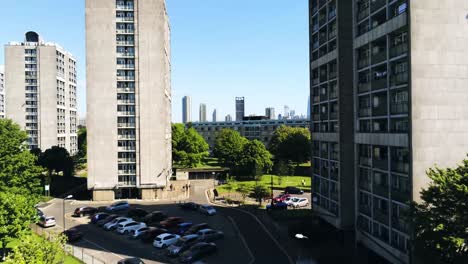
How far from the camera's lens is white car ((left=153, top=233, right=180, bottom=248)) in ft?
159

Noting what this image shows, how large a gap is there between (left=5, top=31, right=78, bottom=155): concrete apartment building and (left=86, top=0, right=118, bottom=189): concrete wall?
1988 inches

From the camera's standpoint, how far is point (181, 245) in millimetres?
46594

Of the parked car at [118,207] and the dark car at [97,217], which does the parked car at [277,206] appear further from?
the dark car at [97,217]

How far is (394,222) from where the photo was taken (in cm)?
3697

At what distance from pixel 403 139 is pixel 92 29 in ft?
221

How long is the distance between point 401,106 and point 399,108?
381 mm

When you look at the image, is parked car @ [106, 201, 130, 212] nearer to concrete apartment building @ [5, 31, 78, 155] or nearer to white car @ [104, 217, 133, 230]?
white car @ [104, 217, 133, 230]

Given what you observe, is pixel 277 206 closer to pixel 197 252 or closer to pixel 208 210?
pixel 208 210

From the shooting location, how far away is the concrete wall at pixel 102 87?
8088cm

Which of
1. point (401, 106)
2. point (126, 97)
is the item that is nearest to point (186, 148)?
point (126, 97)

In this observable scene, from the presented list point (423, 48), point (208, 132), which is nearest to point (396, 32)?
point (423, 48)

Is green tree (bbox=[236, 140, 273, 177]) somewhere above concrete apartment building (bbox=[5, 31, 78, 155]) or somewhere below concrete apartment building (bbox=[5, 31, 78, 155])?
below

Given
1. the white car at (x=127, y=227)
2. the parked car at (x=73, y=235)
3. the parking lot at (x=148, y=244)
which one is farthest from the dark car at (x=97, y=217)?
the parked car at (x=73, y=235)

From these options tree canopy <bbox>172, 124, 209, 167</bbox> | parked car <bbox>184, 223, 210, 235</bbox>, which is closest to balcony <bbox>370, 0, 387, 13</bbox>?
parked car <bbox>184, 223, 210, 235</bbox>
